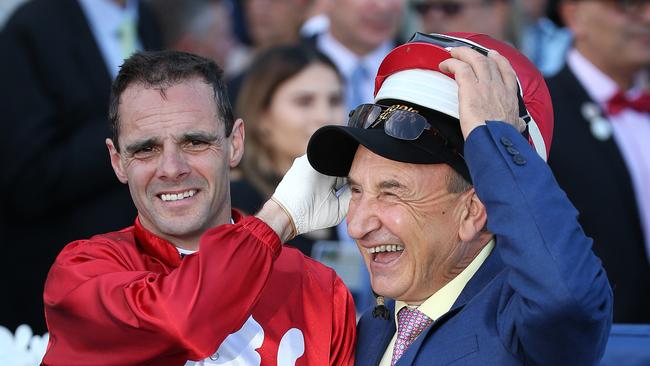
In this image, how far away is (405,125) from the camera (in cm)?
329

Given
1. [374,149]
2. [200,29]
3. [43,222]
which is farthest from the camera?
[200,29]

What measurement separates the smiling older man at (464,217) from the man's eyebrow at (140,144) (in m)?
0.47

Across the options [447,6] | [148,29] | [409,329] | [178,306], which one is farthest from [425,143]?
[148,29]

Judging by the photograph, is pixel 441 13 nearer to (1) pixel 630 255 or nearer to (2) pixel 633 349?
(1) pixel 630 255

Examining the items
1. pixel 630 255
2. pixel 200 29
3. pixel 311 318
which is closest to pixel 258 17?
pixel 200 29

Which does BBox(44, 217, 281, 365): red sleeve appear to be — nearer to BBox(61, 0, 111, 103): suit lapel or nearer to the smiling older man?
the smiling older man

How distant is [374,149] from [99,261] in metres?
0.84

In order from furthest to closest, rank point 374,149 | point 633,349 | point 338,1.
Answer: point 338,1 → point 633,349 → point 374,149

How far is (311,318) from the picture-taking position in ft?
12.0

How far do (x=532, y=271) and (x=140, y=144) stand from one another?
50.2 inches

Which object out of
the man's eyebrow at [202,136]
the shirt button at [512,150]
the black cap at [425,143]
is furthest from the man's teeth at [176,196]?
the shirt button at [512,150]

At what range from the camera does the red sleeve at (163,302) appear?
3111 millimetres

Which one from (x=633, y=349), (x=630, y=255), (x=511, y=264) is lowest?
(x=630, y=255)

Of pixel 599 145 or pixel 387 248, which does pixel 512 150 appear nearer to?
pixel 387 248
